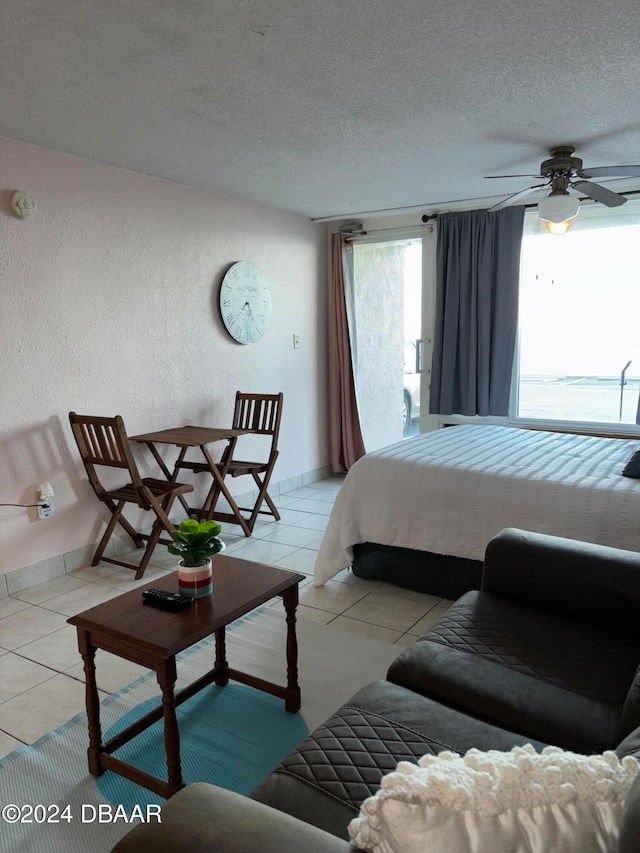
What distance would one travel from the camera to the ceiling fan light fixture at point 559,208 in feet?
10.4

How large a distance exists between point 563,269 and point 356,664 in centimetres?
344

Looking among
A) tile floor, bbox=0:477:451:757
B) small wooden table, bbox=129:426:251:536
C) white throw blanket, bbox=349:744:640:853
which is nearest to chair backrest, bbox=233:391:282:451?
small wooden table, bbox=129:426:251:536

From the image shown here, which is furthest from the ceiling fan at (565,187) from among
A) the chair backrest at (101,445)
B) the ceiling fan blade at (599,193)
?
the chair backrest at (101,445)

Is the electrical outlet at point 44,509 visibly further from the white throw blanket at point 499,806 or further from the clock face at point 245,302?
the white throw blanket at point 499,806

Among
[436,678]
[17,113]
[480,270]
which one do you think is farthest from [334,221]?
[436,678]

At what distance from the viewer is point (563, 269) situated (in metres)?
4.49

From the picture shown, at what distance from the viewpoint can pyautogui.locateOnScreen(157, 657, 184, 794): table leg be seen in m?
1.56

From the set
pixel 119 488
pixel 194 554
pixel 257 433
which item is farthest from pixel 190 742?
pixel 257 433

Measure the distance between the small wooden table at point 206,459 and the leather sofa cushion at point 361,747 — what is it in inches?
91.2

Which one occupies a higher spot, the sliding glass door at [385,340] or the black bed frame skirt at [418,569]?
the sliding glass door at [385,340]

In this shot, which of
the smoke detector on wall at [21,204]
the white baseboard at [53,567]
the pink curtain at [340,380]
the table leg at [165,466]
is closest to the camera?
the smoke detector on wall at [21,204]

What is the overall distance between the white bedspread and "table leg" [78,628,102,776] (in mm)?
1521

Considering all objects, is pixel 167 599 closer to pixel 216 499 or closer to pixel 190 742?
pixel 190 742

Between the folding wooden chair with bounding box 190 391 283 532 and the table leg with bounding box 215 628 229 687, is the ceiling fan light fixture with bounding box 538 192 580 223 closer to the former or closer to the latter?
the folding wooden chair with bounding box 190 391 283 532
